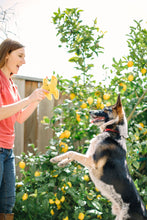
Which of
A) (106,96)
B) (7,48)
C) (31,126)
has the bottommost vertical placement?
(31,126)

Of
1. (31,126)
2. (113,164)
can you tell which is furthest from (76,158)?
(31,126)

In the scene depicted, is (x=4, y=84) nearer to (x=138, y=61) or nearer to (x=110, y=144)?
(x=110, y=144)

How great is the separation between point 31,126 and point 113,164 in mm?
1578

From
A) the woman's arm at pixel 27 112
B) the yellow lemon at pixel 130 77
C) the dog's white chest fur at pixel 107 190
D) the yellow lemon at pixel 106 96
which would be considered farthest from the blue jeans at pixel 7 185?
the yellow lemon at pixel 130 77

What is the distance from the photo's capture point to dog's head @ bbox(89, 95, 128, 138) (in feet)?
7.62

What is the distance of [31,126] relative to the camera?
11.4 ft

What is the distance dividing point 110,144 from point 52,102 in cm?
151

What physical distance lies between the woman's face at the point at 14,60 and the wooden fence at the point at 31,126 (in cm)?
118

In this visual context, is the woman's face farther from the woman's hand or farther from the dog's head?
the dog's head

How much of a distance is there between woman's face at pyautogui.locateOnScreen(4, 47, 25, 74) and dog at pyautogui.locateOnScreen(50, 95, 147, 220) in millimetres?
792

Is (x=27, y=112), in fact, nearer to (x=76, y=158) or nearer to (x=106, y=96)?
(x=76, y=158)

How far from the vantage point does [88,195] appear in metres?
2.67

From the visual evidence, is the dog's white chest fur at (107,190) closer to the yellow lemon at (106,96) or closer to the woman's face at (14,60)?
the yellow lemon at (106,96)

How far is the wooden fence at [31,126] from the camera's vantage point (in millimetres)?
3371
